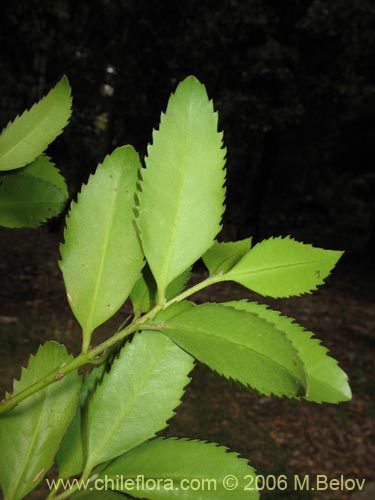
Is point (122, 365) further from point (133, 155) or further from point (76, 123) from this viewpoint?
point (76, 123)

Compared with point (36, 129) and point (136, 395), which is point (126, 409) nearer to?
point (136, 395)

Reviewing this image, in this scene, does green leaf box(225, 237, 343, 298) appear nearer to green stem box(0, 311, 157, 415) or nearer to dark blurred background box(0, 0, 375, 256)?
green stem box(0, 311, 157, 415)

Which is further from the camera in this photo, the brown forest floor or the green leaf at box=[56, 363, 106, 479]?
the brown forest floor

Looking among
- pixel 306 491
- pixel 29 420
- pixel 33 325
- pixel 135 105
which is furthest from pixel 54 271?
pixel 29 420

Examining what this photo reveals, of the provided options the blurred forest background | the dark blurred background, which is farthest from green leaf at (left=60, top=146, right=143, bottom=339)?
the dark blurred background

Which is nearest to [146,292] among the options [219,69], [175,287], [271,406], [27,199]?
[175,287]

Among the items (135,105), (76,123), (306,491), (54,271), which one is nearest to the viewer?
(306,491)
